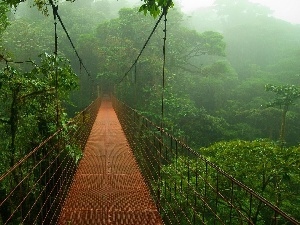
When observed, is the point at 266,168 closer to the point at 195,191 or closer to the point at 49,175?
the point at 195,191

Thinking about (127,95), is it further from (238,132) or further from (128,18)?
(238,132)

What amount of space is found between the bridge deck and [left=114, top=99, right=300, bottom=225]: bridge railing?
0.12 m

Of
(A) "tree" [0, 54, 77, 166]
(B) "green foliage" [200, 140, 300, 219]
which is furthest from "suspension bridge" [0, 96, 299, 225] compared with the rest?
(B) "green foliage" [200, 140, 300, 219]

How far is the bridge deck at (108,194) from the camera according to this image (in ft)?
7.64

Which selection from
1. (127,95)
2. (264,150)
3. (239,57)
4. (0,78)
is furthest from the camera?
(239,57)

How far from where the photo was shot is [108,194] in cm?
279

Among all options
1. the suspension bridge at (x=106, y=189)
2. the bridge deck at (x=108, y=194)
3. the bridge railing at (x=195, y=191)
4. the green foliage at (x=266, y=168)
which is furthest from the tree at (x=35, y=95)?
the green foliage at (x=266, y=168)

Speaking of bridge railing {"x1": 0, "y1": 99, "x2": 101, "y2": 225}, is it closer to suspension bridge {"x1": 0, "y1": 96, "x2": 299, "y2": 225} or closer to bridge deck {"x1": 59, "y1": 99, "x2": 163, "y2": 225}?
suspension bridge {"x1": 0, "y1": 96, "x2": 299, "y2": 225}

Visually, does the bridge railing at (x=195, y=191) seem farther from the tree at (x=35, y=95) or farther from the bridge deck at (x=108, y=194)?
the tree at (x=35, y=95)

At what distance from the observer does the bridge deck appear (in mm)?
2328

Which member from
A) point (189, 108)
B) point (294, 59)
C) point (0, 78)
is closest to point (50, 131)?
point (0, 78)

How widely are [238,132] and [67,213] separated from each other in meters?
12.1

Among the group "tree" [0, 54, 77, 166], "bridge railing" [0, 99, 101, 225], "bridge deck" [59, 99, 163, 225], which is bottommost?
"bridge deck" [59, 99, 163, 225]

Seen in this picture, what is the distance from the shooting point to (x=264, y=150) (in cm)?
633
